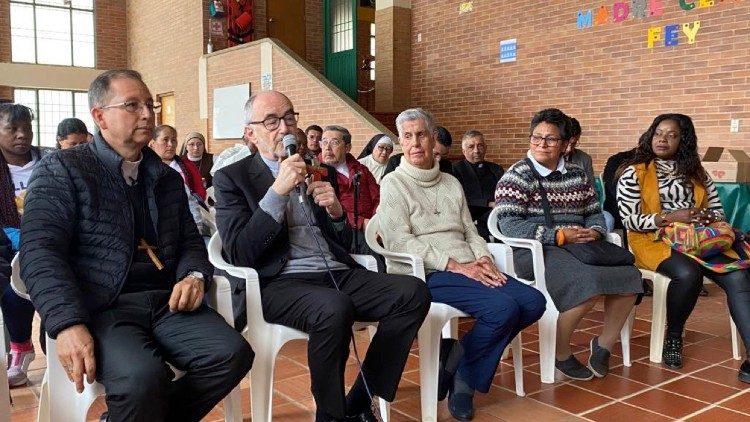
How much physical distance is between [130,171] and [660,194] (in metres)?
2.66

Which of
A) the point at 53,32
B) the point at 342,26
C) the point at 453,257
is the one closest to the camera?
the point at 453,257

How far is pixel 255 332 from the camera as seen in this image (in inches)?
90.0

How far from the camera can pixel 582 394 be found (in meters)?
2.88

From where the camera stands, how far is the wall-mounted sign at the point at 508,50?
769 centimetres

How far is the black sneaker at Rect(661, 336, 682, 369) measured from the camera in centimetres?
326

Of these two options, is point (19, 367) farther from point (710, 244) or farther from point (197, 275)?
point (710, 244)

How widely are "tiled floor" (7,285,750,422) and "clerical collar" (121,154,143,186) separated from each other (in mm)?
1062

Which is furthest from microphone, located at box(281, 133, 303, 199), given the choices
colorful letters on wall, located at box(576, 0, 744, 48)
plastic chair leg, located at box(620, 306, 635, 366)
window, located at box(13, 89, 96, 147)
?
window, located at box(13, 89, 96, 147)

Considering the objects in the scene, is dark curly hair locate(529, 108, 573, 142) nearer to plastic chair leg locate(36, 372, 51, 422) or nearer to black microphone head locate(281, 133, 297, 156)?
black microphone head locate(281, 133, 297, 156)

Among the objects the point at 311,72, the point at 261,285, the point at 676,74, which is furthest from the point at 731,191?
the point at 311,72

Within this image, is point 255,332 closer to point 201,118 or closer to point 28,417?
point 28,417

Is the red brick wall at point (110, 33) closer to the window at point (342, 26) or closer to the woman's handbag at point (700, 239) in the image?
the window at point (342, 26)

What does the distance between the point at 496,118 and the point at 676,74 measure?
86.3 inches

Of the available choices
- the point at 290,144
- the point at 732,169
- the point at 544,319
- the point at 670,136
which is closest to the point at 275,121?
the point at 290,144
